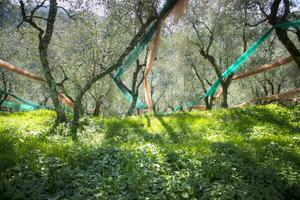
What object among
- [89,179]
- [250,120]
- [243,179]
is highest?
[250,120]

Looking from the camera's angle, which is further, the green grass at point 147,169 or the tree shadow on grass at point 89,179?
the green grass at point 147,169

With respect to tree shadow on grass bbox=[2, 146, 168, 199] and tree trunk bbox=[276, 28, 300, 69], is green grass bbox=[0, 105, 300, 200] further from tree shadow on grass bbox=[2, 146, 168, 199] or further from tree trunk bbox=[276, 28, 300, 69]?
tree trunk bbox=[276, 28, 300, 69]

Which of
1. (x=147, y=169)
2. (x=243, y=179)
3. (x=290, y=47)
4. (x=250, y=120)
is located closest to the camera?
(x=243, y=179)

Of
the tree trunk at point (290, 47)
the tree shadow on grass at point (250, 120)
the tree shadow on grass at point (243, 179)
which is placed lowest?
the tree shadow on grass at point (243, 179)

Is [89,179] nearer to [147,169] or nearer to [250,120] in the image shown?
[147,169]

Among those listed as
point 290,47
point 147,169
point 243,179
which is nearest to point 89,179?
point 147,169

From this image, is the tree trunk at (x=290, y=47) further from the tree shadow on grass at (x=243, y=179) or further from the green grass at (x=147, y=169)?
the tree shadow on grass at (x=243, y=179)

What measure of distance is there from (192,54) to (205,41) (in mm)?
3108

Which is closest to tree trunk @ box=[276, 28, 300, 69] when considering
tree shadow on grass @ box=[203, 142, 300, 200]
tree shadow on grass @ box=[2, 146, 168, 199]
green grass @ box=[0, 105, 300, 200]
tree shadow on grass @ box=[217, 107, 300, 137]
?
tree shadow on grass @ box=[217, 107, 300, 137]

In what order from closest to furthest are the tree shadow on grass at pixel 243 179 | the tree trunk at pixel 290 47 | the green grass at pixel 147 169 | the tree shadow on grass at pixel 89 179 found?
the tree shadow on grass at pixel 89 179, the green grass at pixel 147 169, the tree shadow on grass at pixel 243 179, the tree trunk at pixel 290 47

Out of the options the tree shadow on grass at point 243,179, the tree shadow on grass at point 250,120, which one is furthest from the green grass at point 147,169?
the tree shadow on grass at point 250,120

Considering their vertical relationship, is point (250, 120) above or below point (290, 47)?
below

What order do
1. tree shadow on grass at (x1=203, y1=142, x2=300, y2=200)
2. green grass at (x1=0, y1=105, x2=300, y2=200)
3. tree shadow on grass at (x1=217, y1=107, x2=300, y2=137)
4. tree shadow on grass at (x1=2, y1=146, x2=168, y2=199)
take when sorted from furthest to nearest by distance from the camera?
1. tree shadow on grass at (x1=217, y1=107, x2=300, y2=137)
2. tree shadow on grass at (x1=203, y1=142, x2=300, y2=200)
3. green grass at (x1=0, y1=105, x2=300, y2=200)
4. tree shadow on grass at (x1=2, y1=146, x2=168, y2=199)

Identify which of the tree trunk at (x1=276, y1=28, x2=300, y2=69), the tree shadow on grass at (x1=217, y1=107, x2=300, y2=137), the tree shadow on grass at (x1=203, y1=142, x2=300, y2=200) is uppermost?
the tree trunk at (x1=276, y1=28, x2=300, y2=69)
